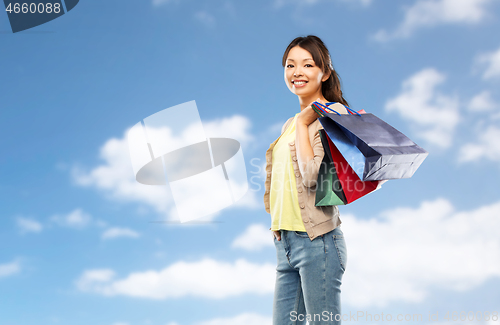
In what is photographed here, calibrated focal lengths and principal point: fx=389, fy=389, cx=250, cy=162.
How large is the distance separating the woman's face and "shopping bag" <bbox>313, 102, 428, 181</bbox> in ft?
0.97

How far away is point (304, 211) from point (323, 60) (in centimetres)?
72

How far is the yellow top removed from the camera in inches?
66.5

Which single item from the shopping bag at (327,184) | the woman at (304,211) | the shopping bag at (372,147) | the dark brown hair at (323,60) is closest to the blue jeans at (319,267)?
the woman at (304,211)

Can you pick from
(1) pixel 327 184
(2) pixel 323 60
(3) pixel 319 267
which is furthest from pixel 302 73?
(3) pixel 319 267

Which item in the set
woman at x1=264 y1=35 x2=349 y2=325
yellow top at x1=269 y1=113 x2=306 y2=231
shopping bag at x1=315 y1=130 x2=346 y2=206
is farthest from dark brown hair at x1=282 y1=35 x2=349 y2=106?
shopping bag at x1=315 y1=130 x2=346 y2=206

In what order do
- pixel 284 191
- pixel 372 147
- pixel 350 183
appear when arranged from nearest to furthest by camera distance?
pixel 372 147 < pixel 350 183 < pixel 284 191

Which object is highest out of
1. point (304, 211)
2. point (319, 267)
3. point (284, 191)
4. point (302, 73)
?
point (302, 73)

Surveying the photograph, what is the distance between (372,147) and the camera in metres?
1.40

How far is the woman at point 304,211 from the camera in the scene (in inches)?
62.3

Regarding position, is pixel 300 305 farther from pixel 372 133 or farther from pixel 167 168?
pixel 167 168

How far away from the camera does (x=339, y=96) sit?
6.24 feet

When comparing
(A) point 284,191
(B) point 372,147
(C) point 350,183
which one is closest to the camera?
(B) point 372,147

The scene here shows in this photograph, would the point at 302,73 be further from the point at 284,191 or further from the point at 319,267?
the point at 319,267

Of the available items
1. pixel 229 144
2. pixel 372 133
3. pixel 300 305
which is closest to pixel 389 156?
pixel 372 133
